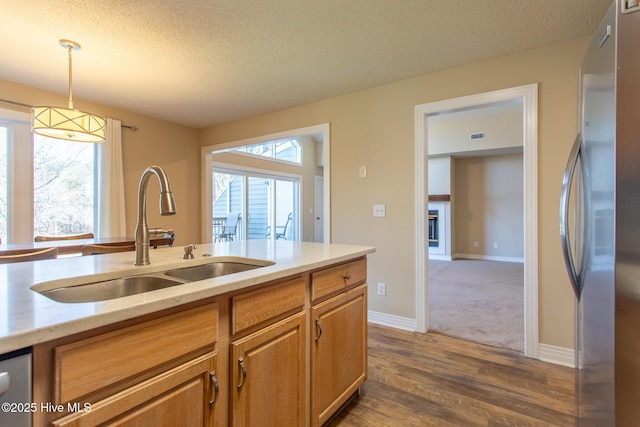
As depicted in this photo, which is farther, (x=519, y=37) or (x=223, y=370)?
(x=519, y=37)

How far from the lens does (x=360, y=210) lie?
3281 millimetres

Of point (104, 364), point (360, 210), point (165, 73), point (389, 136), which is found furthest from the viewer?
point (360, 210)

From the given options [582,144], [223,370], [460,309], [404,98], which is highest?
[404,98]

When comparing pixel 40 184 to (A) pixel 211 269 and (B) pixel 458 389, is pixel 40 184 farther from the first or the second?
(B) pixel 458 389

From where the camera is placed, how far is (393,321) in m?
3.02

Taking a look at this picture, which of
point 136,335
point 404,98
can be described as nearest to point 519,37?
point 404,98

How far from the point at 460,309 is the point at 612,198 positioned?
2.83 m

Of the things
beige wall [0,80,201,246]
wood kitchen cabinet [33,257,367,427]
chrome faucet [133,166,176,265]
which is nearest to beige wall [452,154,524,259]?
beige wall [0,80,201,246]

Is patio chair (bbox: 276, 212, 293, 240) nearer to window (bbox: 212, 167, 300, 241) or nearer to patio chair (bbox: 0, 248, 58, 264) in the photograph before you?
window (bbox: 212, 167, 300, 241)

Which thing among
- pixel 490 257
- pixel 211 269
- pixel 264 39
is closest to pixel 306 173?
pixel 490 257

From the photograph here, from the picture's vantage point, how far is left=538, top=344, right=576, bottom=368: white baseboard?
2234 millimetres

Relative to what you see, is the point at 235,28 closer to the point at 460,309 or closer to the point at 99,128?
the point at 99,128

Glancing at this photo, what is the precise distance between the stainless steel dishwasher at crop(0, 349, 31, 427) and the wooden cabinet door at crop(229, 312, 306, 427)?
1.71ft

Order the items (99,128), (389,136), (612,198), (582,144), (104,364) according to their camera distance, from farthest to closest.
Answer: (389,136) < (99,128) < (582,144) < (612,198) < (104,364)
